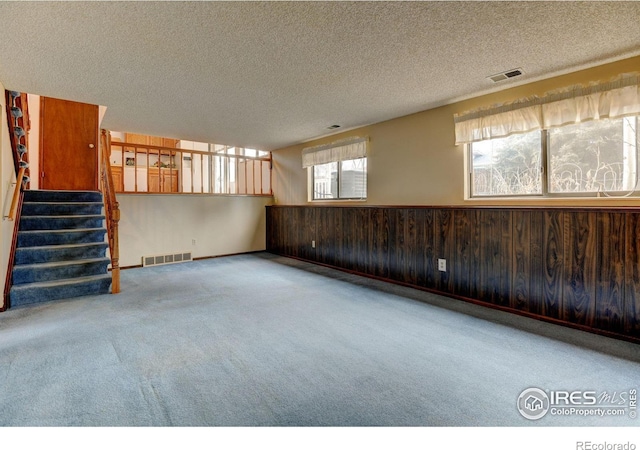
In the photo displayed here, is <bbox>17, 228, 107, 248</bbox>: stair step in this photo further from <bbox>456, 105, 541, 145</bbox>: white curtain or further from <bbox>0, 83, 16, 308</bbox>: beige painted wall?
<bbox>456, 105, 541, 145</bbox>: white curtain

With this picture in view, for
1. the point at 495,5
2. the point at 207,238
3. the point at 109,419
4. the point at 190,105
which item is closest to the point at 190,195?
the point at 207,238

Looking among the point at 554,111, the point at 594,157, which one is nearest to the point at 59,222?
the point at 554,111

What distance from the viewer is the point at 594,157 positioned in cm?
286

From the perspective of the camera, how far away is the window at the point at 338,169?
514 centimetres

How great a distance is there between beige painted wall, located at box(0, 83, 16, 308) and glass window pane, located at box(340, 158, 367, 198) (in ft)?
14.1

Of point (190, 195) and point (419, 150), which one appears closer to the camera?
point (419, 150)

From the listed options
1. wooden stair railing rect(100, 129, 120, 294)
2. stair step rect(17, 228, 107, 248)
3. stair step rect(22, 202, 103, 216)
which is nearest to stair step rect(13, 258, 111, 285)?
wooden stair railing rect(100, 129, 120, 294)

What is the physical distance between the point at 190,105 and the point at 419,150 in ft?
9.58

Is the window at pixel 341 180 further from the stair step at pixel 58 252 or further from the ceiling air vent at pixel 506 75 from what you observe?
the stair step at pixel 58 252

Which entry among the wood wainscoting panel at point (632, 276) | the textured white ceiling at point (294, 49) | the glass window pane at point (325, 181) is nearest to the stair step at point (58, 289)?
the textured white ceiling at point (294, 49)

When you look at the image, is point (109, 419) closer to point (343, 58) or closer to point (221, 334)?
point (221, 334)

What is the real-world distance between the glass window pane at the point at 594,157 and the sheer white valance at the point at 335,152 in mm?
2510

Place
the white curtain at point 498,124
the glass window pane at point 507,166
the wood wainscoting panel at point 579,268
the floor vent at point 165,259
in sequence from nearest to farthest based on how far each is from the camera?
the wood wainscoting panel at point 579,268 < the white curtain at point 498,124 < the glass window pane at point 507,166 < the floor vent at point 165,259

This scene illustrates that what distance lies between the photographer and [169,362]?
224cm
